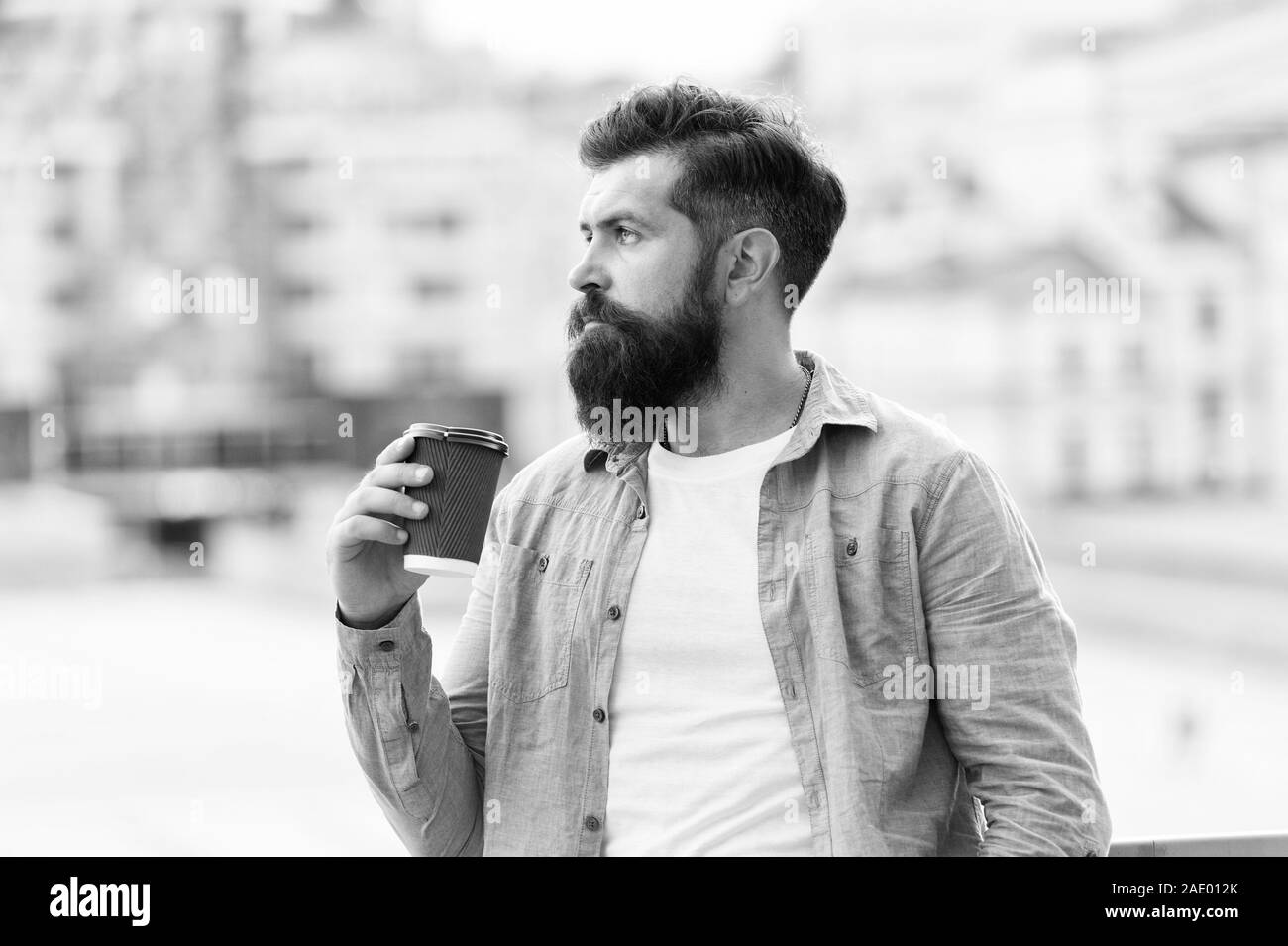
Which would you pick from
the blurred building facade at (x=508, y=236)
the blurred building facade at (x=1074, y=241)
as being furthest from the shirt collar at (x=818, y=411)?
the blurred building facade at (x=1074, y=241)

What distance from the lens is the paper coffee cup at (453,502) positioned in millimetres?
1066

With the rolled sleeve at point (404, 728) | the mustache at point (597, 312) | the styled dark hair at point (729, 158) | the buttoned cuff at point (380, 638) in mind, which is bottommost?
the rolled sleeve at point (404, 728)

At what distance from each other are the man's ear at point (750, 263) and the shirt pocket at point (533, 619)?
317 mm

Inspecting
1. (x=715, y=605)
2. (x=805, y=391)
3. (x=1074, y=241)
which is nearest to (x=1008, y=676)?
(x=715, y=605)

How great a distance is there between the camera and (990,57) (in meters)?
13.0

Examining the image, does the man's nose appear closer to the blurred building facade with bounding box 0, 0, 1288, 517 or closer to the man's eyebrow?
the man's eyebrow

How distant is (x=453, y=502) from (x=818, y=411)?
1.28 feet

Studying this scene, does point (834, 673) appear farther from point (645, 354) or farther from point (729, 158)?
point (729, 158)

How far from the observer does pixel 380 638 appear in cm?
115

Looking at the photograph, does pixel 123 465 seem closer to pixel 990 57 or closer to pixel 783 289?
pixel 990 57

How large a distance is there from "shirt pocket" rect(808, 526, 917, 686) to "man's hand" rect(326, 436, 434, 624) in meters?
0.36

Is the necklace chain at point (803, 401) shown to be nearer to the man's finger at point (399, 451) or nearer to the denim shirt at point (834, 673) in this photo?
the denim shirt at point (834, 673)

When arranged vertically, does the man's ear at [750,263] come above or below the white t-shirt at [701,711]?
above
